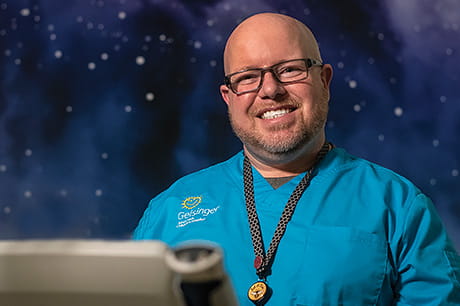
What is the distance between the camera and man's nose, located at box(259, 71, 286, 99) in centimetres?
147

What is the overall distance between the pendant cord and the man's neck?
19mm

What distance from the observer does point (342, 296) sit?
4.18ft

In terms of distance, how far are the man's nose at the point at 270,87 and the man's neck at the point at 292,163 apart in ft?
0.61

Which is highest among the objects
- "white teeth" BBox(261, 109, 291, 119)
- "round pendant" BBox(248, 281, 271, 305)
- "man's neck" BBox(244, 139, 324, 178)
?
"white teeth" BBox(261, 109, 291, 119)

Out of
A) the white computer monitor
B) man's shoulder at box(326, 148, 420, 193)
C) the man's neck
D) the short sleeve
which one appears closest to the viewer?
the white computer monitor

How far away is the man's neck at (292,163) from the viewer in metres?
1.54

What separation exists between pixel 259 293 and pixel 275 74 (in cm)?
61

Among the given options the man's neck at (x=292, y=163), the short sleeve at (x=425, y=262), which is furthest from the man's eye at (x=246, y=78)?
the short sleeve at (x=425, y=262)

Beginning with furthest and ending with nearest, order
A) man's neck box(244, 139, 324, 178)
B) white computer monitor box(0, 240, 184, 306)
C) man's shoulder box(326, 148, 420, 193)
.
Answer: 1. man's neck box(244, 139, 324, 178)
2. man's shoulder box(326, 148, 420, 193)
3. white computer monitor box(0, 240, 184, 306)

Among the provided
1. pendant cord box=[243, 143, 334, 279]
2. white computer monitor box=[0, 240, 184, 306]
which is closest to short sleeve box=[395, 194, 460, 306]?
pendant cord box=[243, 143, 334, 279]

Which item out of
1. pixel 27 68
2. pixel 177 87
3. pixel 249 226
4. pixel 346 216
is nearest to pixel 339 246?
pixel 346 216

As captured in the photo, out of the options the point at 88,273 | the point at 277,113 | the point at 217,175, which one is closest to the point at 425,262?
the point at 277,113

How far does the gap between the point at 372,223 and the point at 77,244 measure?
38.6 inches

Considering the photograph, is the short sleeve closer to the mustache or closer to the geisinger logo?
the mustache
